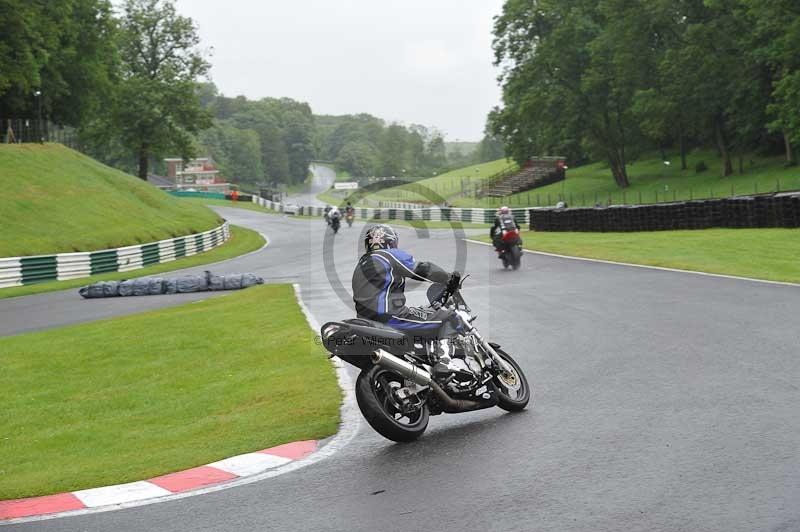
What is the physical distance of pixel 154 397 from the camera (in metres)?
10.8

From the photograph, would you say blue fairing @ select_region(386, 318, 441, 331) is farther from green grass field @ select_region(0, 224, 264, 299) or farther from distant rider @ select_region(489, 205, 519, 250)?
green grass field @ select_region(0, 224, 264, 299)

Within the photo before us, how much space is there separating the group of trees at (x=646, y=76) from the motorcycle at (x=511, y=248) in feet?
110

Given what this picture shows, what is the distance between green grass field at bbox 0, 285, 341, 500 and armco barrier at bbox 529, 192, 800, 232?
17592mm

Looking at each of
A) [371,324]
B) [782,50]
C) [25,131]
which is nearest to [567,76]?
[782,50]

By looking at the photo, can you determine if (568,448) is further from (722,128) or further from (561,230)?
(722,128)

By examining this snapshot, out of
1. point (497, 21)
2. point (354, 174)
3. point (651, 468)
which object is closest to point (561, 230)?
point (651, 468)

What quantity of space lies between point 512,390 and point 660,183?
2479 inches

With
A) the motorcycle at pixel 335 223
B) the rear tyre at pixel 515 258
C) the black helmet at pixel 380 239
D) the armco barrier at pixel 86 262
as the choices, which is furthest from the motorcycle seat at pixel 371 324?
the motorcycle at pixel 335 223

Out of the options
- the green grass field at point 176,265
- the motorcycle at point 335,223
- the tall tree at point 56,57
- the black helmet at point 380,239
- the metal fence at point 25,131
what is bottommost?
the green grass field at point 176,265

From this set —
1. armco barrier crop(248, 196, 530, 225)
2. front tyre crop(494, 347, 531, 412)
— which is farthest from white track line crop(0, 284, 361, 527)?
armco barrier crop(248, 196, 530, 225)

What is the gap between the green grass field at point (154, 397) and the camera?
7.74 m

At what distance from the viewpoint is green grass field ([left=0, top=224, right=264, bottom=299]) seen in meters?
28.2

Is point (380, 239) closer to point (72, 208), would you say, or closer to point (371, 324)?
point (371, 324)

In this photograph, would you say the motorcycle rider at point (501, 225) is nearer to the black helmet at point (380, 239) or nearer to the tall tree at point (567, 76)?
the black helmet at point (380, 239)
